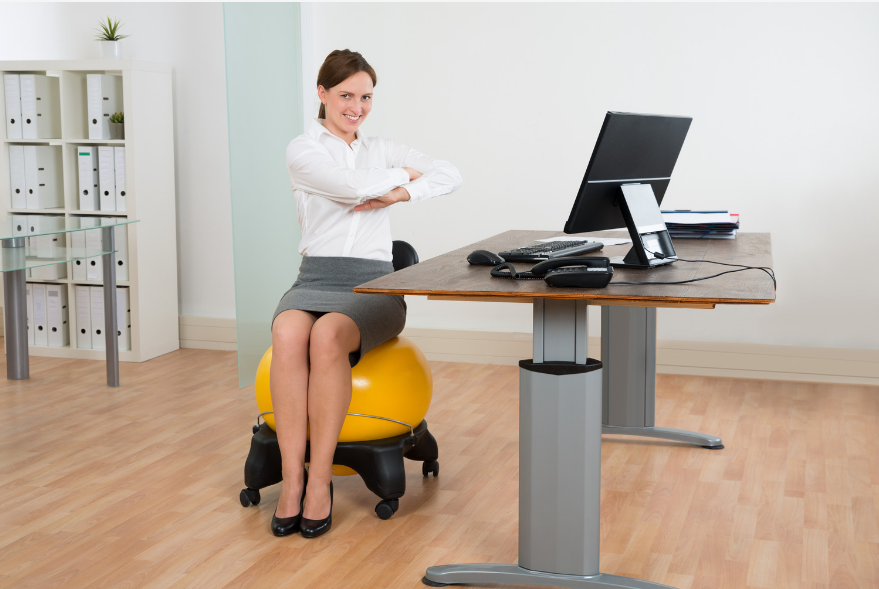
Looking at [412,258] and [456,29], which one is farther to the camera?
[456,29]

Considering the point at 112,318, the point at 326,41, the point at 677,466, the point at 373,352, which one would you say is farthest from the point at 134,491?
the point at 326,41

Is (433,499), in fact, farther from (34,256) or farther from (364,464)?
(34,256)

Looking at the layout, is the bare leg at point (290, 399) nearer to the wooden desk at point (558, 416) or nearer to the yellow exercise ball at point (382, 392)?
the yellow exercise ball at point (382, 392)

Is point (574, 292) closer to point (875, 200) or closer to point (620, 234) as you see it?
point (620, 234)

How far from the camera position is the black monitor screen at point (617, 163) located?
192cm

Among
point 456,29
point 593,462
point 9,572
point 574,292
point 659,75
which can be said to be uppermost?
point 456,29

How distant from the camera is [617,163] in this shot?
6.63 feet

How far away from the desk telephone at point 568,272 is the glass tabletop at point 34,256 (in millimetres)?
1914

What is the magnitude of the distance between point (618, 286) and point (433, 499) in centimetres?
103

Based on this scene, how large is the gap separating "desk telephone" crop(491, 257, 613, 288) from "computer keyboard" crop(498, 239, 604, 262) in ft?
0.46

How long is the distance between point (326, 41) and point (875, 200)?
2.77 m

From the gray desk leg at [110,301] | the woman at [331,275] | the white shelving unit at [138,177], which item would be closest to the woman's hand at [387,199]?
the woman at [331,275]

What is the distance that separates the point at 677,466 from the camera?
2791mm

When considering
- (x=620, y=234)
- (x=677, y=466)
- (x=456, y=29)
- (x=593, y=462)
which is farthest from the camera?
(x=456, y=29)
